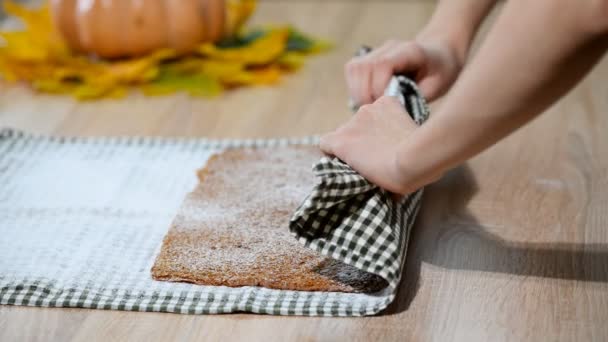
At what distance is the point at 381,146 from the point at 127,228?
1.36 ft

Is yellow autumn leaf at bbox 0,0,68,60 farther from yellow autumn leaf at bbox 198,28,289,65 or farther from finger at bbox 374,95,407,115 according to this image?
finger at bbox 374,95,407,115

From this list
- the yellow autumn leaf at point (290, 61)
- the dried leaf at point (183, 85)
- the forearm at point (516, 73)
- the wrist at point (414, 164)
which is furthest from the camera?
the yellow autumn leaf at point (290, 61)

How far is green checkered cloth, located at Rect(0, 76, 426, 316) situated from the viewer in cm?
99

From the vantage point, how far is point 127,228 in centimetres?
119

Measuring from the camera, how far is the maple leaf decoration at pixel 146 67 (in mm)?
1738

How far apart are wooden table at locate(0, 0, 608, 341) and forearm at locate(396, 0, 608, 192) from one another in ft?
0.70

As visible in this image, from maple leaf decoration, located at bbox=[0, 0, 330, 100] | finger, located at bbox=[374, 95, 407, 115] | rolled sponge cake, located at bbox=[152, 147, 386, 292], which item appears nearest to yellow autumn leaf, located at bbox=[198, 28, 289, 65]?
maple leaf decoration, located at bbox=[0, 0, 330, 100]

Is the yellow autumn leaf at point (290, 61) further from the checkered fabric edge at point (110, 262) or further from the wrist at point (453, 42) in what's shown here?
the wrist at point (453, 42)

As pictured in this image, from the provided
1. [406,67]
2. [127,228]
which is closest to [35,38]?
[127,228]

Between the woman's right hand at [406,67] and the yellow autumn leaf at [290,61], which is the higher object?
the woman's right hand at [406,67]

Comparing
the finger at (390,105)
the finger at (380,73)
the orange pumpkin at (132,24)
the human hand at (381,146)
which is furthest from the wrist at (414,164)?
the orange pumpkin at (132,24)

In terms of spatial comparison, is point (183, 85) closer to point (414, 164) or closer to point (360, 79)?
point (360, 79)

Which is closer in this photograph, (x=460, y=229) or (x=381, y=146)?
(x=381, y=146)

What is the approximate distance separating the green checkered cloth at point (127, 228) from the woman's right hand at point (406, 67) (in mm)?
59
